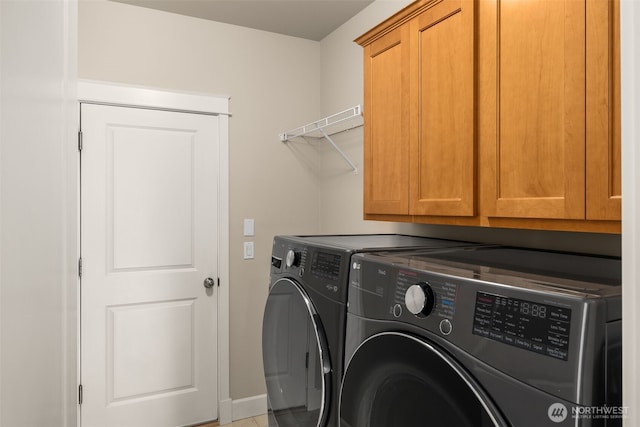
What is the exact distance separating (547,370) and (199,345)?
230 centimetres

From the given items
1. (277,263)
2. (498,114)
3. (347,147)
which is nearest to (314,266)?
(277,263)

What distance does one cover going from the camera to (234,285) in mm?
2676

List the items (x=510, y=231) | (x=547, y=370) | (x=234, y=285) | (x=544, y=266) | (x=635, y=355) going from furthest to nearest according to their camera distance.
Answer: (x=234, y=285) → (x=510, y=231) → (x=544, y=266) → (x=547, y=370) → (x=635, y=355)

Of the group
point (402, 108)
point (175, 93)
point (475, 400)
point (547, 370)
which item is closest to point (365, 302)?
point (475, 400)

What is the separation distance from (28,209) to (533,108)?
3.98 feet

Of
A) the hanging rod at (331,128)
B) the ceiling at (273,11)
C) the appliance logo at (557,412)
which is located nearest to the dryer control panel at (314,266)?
the appliance logo at (557,412)

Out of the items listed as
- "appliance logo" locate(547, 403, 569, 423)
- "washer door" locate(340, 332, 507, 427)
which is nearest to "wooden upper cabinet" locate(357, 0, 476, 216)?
"washer door" locate(340, 332, 507, 427)

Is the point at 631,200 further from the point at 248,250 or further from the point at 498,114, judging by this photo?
the point at 248,250

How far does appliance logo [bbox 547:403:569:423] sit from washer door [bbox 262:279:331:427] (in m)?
0.71

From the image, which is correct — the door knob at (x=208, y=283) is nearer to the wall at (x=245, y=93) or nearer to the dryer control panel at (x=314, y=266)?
the wall at (x=245, y=93)

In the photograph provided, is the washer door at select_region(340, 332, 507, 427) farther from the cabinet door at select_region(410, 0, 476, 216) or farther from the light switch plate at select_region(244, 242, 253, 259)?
the light switch plate at select_region(244, 242, 253, 259)

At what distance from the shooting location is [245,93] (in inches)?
107

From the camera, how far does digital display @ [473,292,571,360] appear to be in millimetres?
644

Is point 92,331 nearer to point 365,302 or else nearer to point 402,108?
point 365,302
